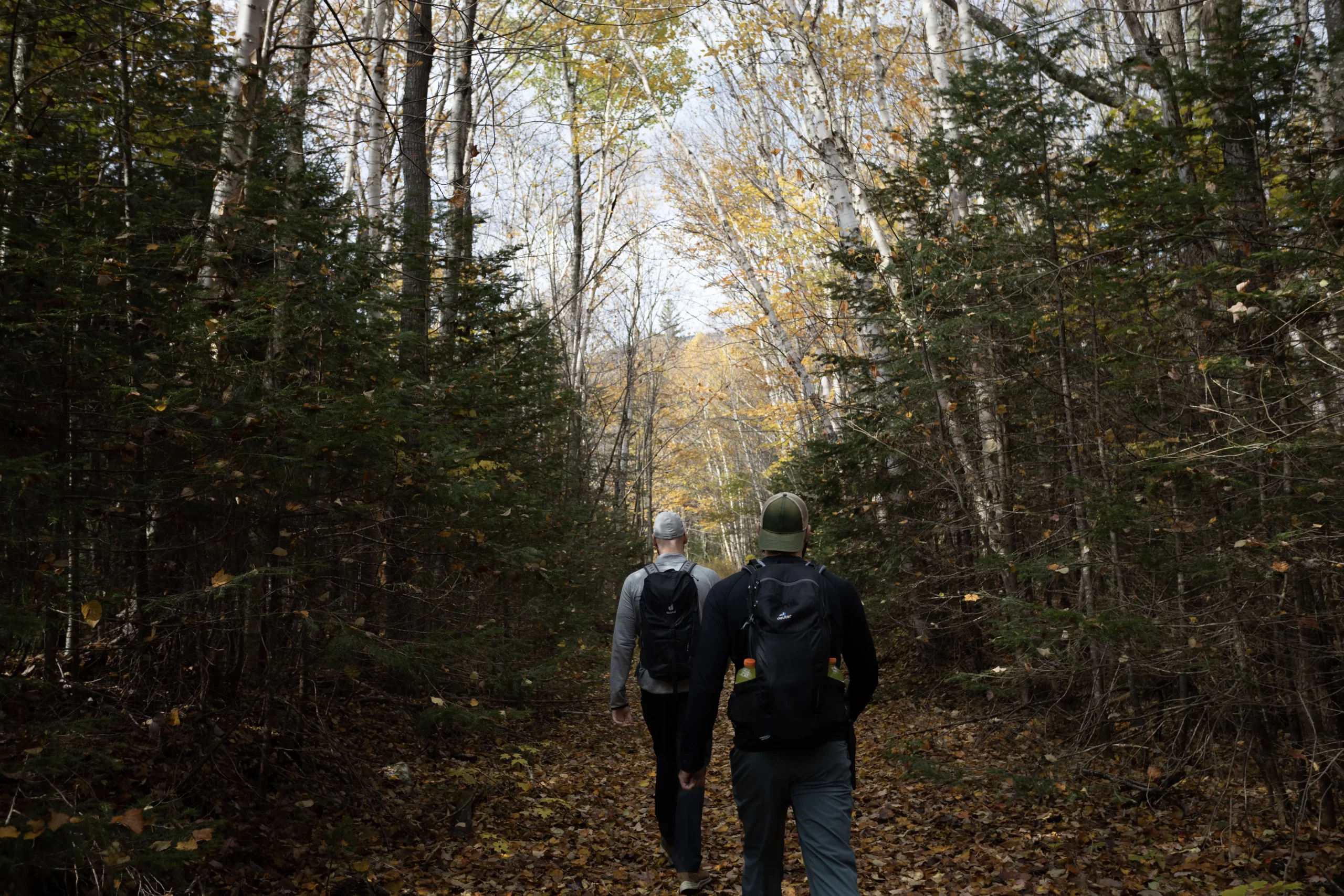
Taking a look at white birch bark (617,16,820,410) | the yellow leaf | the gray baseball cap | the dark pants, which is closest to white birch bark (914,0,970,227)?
white birch bark (617,16,820,410)

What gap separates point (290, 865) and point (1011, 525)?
685cm

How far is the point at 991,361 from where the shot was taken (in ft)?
25.8

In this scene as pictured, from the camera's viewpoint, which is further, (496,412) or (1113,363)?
(496,412)

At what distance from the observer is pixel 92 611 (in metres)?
3.79

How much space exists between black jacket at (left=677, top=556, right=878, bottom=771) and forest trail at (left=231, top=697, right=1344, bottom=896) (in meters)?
2.30

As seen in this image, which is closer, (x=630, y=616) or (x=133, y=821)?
(x=133, y=821)

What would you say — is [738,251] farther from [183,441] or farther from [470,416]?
[183,441]

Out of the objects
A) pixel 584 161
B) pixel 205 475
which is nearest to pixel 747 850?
pixel 205 475

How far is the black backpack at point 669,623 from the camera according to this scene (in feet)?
16.7

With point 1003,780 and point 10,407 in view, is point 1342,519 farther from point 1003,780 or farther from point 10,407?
point 10,407

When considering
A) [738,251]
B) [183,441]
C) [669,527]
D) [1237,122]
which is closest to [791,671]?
[669,527]

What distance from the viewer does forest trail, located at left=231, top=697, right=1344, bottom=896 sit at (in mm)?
4922

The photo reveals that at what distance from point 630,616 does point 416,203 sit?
566cm

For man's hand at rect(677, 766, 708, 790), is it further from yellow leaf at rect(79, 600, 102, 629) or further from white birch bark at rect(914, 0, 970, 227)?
white birch bark at rect(914, 0, 970, 227)
